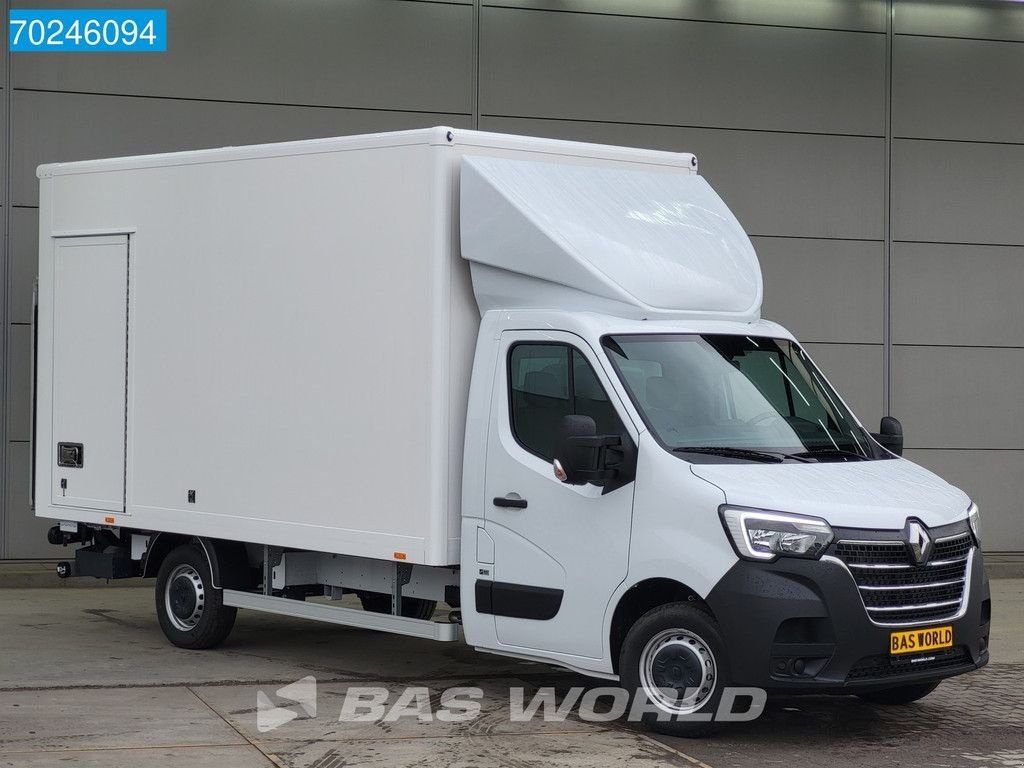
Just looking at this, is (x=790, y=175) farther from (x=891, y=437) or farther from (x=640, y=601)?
(x=640, y=601)

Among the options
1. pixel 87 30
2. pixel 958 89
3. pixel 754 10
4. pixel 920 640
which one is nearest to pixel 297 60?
pixel 87 30

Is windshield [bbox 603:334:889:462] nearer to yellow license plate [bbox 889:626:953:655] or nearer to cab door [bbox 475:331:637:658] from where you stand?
cab door [bbox 475:331:637:658]

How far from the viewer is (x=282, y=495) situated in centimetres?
975

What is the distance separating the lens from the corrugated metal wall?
50.2 ft

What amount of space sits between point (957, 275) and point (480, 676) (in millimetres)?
8986

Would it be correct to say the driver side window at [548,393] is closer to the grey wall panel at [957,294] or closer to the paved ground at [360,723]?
the paved ground at [360,723]

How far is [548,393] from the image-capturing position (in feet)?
28.1

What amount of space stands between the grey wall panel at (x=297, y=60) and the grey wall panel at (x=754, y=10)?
0.78 m

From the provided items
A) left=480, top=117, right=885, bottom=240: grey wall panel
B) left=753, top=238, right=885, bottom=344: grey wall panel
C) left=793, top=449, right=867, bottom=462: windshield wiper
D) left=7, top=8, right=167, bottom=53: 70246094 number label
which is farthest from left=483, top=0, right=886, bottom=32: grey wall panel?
left=793, top=449, right=867, bottom=462: windshield wiper

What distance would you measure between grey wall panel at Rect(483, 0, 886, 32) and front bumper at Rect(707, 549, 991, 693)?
9.62m

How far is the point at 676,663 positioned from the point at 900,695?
182 cm

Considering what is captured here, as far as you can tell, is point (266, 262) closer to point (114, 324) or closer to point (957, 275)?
point (114, 324)

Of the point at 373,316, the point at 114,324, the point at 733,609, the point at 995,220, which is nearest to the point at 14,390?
the point at 114,324

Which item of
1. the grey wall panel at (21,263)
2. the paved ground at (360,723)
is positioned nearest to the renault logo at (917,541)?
the paved ground at (360,723)
